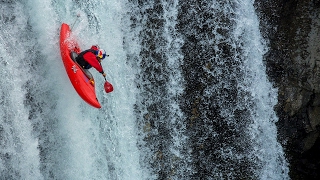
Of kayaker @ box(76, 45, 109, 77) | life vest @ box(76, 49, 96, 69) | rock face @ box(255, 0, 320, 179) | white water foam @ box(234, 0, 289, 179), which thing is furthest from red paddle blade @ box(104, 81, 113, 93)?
rock face @ box(255, 0, 320, 179)

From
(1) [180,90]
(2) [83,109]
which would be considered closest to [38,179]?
(2) [83,109]

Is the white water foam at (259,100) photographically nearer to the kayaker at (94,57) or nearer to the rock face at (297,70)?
the rock face at (297,70)

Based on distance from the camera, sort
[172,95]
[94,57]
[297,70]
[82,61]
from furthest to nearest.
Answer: [172,95] → [297,70] → [82,61] → [94,57]

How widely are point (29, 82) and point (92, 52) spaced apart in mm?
1412

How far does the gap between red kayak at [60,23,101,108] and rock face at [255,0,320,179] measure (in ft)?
12.1

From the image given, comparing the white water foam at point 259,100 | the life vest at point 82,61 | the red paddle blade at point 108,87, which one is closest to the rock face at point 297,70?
the white water foam at point 259,100

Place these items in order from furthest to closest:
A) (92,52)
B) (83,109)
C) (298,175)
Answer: (298,175), (83,109), (92,52)

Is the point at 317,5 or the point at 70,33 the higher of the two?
the point at 317,5

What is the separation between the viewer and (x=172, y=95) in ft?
23.6

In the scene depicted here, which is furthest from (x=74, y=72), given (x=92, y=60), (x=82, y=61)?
(x=92, y=60)

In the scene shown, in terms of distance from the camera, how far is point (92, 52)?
641 centimetres

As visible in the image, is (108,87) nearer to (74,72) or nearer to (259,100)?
(74,72)

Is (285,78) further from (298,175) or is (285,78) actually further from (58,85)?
(58,85)

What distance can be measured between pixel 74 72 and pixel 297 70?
4.50 metres
